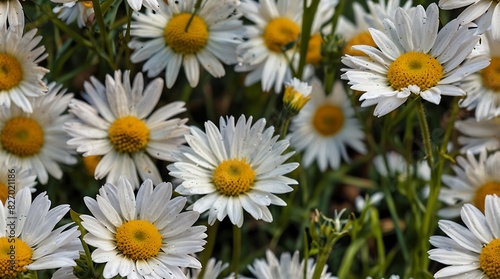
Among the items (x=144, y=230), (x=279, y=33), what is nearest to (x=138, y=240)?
(x=144, y=230)

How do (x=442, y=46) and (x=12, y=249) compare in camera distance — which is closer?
(x=12, y=249)

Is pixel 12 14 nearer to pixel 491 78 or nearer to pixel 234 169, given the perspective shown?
pixel 234 169

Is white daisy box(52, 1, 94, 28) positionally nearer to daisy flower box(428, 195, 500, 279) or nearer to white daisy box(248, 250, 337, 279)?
white daisy box(248, 250, 337, 279)

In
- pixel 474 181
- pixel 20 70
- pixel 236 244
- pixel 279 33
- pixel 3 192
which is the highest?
pixel 279 33

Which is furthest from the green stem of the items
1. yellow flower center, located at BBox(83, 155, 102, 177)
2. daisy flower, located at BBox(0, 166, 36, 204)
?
daisy flower, located at BBox(0, 166, 36, 204)

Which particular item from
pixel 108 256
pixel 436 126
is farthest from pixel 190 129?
pixel 436 126

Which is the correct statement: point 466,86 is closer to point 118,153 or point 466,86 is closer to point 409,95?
point 409,95
